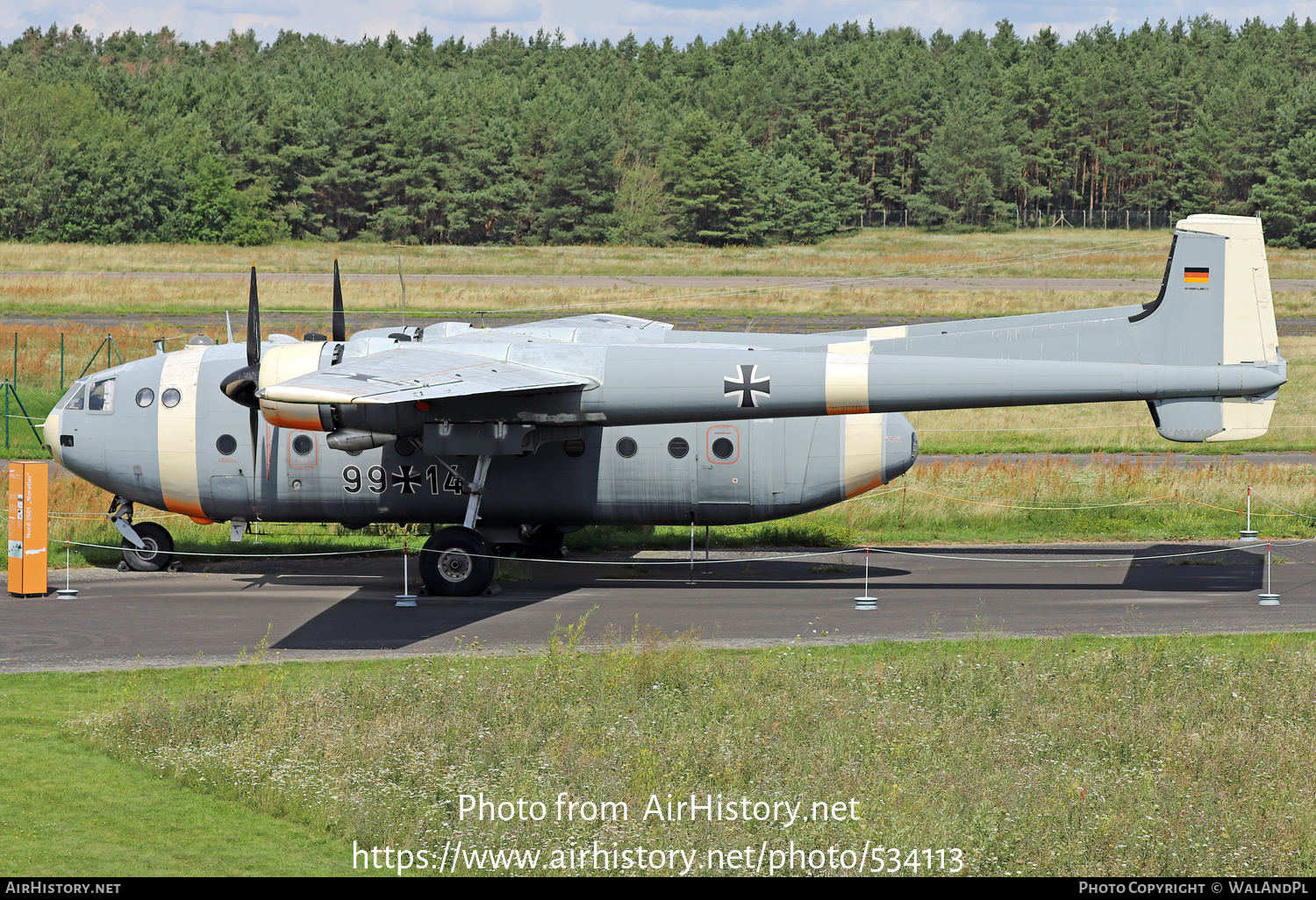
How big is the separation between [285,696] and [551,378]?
28.8ft

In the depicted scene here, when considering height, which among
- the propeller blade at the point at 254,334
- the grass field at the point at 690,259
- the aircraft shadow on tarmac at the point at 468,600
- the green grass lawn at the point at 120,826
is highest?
the grass field at the point at 690,259

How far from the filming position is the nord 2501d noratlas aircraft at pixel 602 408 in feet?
76.4

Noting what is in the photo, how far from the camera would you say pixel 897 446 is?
2612 cm

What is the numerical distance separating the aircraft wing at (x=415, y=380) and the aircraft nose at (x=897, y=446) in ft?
20.8

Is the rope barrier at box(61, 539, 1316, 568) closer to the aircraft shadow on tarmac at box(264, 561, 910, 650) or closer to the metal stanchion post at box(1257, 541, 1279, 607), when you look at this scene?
the aircraft shadow on tarmac at box(264, 561, 910, 650)

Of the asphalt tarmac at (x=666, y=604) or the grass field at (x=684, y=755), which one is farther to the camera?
the asphalt tarmac at (x=666, y=604)

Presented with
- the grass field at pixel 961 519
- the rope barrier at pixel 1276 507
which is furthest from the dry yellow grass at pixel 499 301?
the rope barrier at pixel 1276 507

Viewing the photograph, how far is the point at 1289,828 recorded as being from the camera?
12883 millimetres

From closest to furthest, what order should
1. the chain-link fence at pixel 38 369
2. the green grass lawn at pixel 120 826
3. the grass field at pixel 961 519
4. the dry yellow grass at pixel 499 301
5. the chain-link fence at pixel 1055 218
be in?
1. the green grass lawn at pixel 120 826
2. the grass field at pixel 961 519
3. the chain-link fence at pixel 38 369
4. the dry yellow grass at pixel 499 301
5. the chain-link fence at pixel 1055 218

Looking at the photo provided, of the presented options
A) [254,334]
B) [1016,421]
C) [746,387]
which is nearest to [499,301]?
[1016,421]

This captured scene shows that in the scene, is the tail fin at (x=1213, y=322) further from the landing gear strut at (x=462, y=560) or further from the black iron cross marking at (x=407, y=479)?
the black iron cross marking at (x=407, y=479)

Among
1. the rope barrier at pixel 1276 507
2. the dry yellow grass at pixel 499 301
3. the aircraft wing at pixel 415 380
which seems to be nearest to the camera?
the aircraft wing at pixel 415 380

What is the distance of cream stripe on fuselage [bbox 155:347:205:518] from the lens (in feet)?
85.9

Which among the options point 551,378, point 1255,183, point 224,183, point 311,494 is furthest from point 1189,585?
point 1255,183
